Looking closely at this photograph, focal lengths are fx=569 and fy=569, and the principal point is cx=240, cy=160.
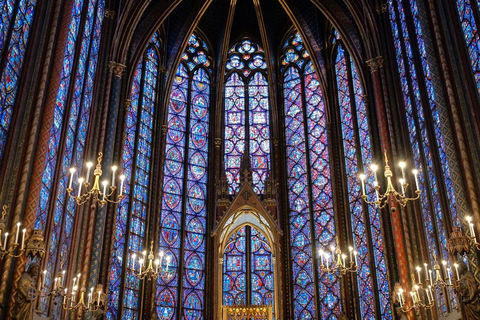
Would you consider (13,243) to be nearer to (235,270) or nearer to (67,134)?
(67,134)

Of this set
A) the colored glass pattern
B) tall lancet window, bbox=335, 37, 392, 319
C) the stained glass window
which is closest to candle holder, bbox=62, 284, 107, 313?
the colored glass pattern

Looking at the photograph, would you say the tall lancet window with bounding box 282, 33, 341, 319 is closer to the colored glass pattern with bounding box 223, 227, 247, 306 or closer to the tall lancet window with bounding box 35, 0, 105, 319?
the colored glass pattern with bounding box 223, 227, 247, 306

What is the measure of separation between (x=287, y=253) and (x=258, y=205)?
2375 mm

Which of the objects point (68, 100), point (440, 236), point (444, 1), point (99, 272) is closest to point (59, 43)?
point (68, 100)

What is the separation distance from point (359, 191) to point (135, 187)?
7.96 m

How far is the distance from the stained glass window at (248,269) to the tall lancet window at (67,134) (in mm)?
7010

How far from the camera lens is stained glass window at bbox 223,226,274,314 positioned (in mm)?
20453

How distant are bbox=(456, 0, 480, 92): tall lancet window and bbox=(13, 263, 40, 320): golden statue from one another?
9925mm

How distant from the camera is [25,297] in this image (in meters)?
10.6

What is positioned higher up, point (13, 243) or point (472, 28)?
point (472, 28)

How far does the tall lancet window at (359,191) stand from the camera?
59.5ft

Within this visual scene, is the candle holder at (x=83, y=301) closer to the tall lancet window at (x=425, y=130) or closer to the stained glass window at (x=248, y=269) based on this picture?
the stained glass window at (x=248, y=269)

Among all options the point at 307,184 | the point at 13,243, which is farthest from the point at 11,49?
the point at 307,184

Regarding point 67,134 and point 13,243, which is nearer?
point 13,243
